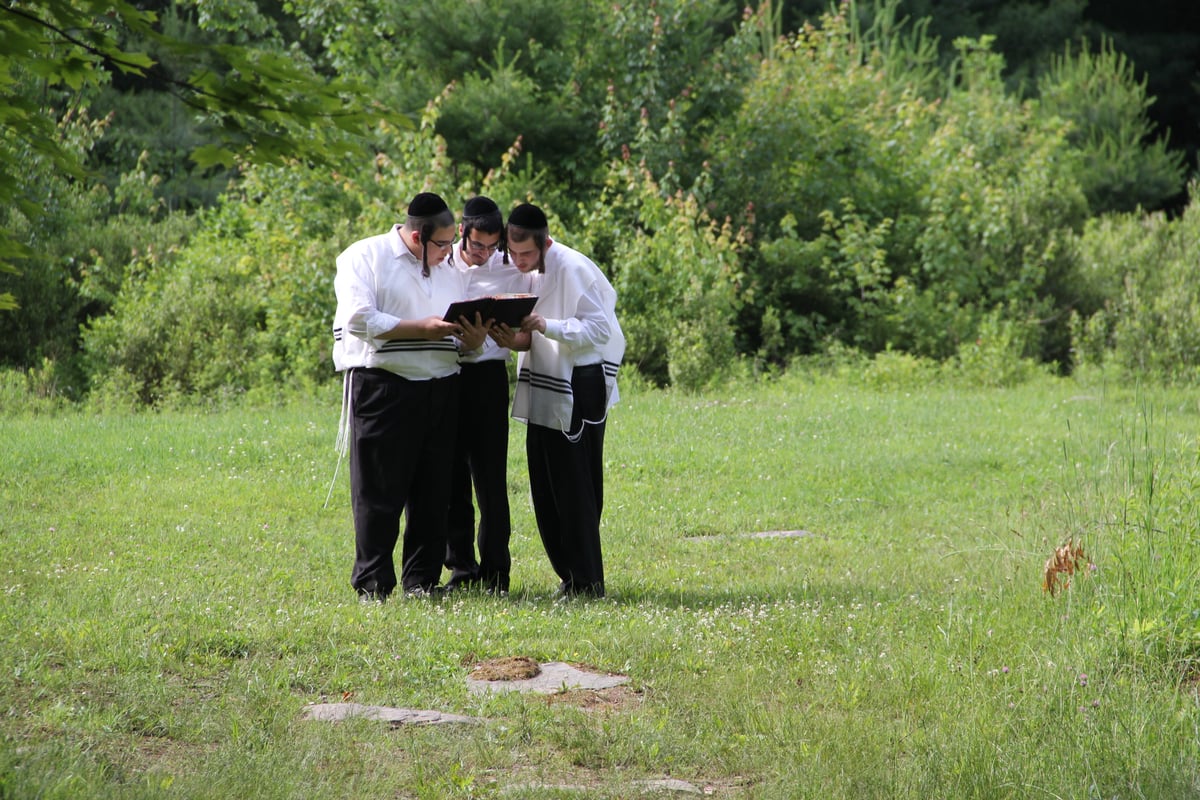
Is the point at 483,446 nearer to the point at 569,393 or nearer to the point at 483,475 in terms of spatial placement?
the point at 483,475

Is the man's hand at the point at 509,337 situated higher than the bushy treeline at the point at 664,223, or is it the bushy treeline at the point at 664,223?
the bushy treeline at the point at 664,223

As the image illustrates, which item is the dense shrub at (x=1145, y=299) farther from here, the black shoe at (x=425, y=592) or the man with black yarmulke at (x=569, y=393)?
the black shoe at (x=425, y=592)

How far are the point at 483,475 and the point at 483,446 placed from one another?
0.16 m

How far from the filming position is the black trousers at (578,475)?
686cm

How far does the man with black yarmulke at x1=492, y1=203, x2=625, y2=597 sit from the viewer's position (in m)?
6.74

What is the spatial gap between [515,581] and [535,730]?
2654 millimetres

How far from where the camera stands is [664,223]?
1730 centimetres

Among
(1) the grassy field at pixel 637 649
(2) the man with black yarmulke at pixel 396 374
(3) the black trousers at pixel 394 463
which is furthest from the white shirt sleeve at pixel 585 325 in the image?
(1) the grassy field at pixel 637 649

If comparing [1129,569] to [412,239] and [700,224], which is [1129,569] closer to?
[412,239]

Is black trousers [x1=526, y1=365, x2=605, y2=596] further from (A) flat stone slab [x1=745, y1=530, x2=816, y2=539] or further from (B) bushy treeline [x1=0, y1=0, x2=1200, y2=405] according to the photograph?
(B) bushy treeline [x1=0, y1=0, x2=1200, y2=405]

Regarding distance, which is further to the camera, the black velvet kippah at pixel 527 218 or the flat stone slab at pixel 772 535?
the flat stone slab at pixel 772 535

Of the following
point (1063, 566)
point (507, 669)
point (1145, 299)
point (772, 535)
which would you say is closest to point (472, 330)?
point (507, 669)

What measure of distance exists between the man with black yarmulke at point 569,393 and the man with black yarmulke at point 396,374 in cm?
38

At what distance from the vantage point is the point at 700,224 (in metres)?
19.0
